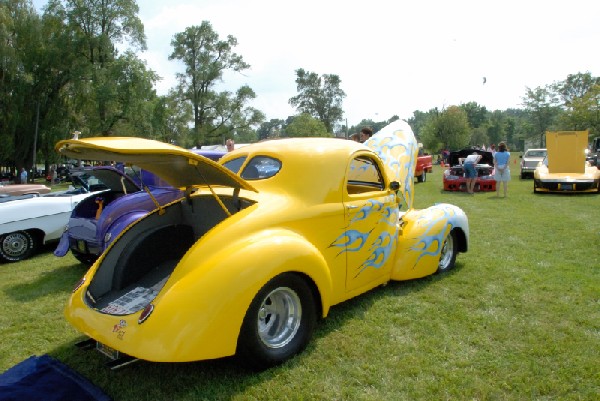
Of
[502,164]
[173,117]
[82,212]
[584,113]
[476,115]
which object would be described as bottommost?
[82,212]

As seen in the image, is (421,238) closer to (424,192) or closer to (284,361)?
(284,361)

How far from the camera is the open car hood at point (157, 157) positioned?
259 cm

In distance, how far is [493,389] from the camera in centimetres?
288

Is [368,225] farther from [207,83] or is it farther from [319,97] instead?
[319,97]

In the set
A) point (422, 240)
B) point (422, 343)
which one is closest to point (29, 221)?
point (422, 240)

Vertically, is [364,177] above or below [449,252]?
above

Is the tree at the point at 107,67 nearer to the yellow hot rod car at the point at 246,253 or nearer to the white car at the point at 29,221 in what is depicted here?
the white car at the point at 29,221

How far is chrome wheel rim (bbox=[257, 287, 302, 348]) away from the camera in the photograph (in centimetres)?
324

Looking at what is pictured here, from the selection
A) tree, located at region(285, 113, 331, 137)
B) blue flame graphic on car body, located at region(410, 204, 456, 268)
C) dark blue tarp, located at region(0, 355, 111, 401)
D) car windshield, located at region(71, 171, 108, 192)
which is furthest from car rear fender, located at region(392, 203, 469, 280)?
tree, located at region(285, 113, 331, 137)

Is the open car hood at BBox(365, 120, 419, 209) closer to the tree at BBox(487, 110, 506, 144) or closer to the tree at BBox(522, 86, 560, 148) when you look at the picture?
the tree at BBox(522, 86, 560, 148)

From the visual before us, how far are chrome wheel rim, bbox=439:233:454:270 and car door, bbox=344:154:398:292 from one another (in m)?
1.13

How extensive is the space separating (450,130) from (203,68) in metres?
29.1

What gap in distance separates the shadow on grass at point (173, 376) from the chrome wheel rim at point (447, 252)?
235cm

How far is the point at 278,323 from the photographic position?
335cm
